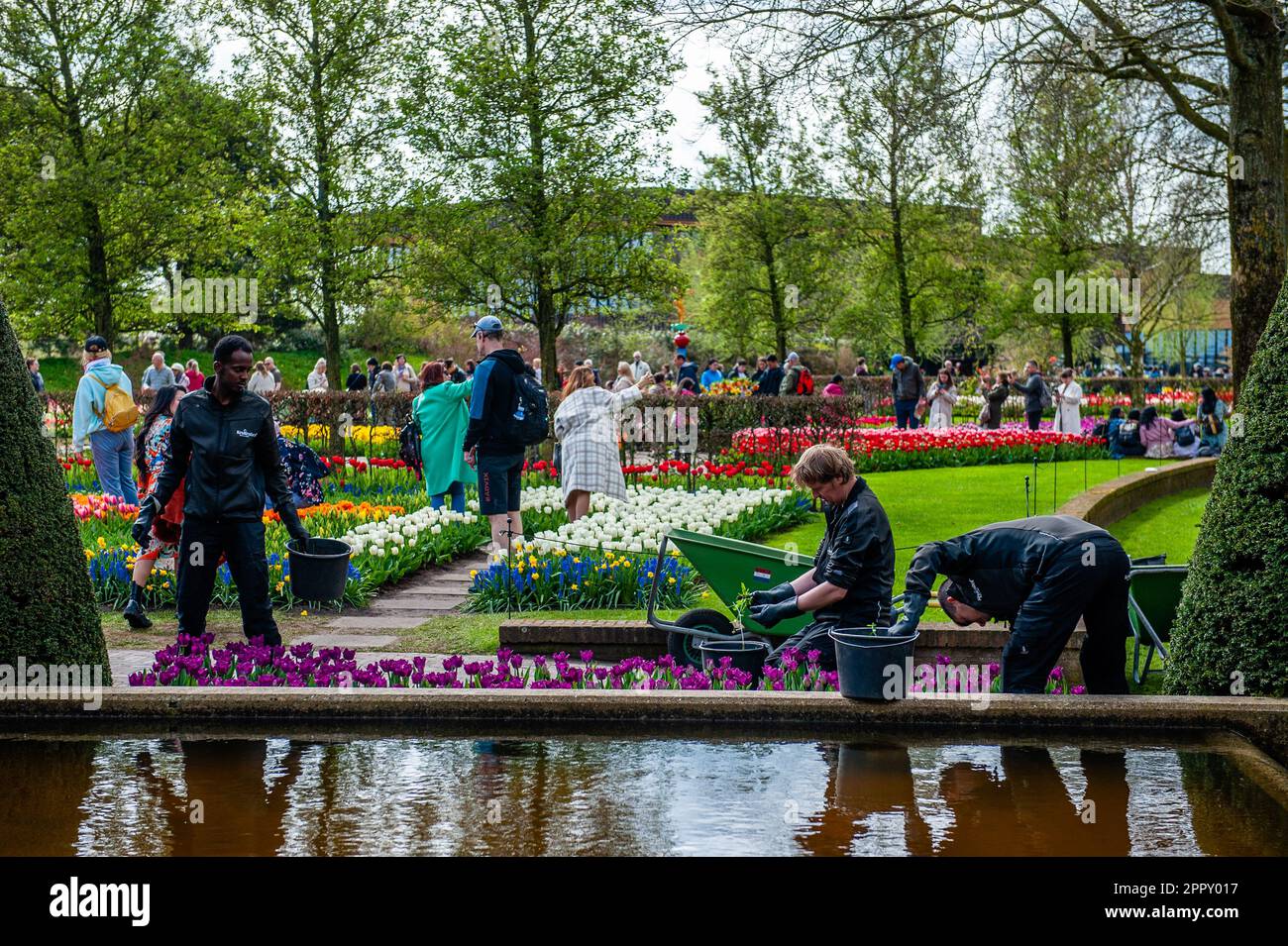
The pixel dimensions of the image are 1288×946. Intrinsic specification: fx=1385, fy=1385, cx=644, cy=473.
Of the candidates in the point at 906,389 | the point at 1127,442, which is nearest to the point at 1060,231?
the point at 906,389

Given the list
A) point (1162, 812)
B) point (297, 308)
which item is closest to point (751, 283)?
point (297, 308)

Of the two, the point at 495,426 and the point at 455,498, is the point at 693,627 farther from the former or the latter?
the point at 455,498

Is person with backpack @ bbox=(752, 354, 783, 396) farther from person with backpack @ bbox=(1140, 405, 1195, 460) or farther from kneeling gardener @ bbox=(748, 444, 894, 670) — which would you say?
kneeling gardener @ bbox=(748, 444, 894, 670)

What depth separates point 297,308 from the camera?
1034 inches

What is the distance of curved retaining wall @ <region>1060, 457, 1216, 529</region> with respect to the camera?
1252cm

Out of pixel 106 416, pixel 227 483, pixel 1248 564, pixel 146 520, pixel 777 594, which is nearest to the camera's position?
pixel 1248 564

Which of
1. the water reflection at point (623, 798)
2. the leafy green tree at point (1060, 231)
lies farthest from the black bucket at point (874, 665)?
the leafy green tree at point (1060, 231)

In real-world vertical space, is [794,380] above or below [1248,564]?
above

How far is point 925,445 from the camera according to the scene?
2009 centimetres

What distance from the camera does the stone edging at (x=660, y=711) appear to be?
4988mm

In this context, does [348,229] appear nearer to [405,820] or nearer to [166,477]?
[166,477]

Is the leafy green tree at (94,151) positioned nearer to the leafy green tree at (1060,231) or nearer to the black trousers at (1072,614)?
the leafy green tree at (1060,231)

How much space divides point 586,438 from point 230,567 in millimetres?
5223
